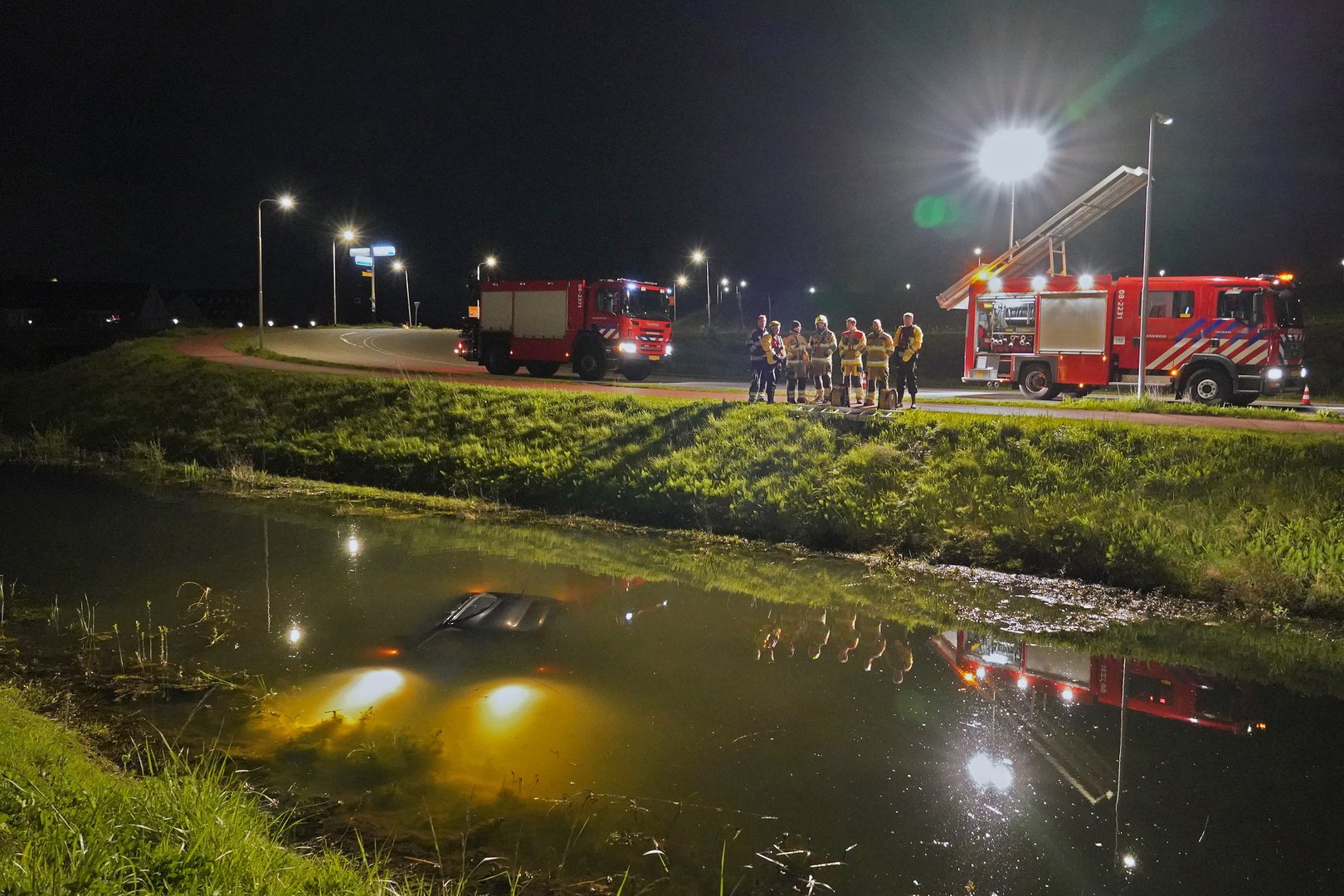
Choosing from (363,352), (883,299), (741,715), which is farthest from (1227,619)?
(883,299)

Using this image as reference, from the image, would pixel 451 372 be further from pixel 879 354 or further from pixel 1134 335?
pixel 1134 335

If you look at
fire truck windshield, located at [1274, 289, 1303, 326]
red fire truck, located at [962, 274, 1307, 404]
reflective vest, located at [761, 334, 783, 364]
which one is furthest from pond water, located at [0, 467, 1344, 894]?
fire truck windshield, located at [1274, 289, 1303, 326]

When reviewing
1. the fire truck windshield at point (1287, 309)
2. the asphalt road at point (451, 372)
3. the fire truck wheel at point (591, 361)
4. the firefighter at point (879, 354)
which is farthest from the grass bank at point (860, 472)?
the fire truck windshield at point (1287, 309)

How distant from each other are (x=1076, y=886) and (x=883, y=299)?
77.2 m

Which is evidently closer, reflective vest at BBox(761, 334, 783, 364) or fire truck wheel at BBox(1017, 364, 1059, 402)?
reflective vest at BBox(761, 334, 783, 364)

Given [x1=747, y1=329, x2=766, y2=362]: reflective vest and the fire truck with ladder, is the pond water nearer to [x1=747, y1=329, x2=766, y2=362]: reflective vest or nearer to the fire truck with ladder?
[x1=747, y1=329, x2=766, y2=362]: reflective vest

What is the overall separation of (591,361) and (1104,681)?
18542mm

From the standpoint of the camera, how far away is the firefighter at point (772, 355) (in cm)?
1694

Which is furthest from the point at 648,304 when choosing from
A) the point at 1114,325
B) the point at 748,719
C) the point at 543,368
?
the point at 748,719

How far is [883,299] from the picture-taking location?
79.5 metres

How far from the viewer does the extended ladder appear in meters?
21.0

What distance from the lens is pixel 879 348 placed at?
607 inches

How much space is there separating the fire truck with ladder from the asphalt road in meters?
1.59

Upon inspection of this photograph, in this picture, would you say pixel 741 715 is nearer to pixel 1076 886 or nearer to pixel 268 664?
pixel 1076 886
